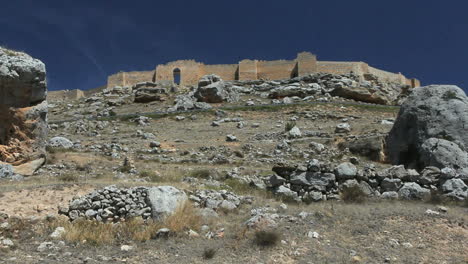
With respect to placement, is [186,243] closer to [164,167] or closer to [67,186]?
[67,186]

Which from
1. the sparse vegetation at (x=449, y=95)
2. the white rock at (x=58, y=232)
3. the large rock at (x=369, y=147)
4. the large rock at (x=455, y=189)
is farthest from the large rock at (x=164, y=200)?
the sparse vegetation at (x=449, y=95)

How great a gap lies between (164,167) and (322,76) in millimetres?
22333

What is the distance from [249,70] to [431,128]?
80.6 ft

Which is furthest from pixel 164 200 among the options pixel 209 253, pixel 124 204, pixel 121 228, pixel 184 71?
pixel 184 71

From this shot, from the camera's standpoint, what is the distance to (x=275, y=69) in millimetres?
35094

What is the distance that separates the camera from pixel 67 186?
8.12m

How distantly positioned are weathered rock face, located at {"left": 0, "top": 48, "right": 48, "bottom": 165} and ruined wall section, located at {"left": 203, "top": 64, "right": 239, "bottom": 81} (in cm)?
2429

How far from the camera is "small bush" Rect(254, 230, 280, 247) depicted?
19.8 ft

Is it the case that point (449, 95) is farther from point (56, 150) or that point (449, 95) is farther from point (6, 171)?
point (56, 150)

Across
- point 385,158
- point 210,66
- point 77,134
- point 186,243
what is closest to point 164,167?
point 186,243

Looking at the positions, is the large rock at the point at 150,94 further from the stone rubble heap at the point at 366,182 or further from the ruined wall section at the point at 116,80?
the stone rubble heap at the point at 366,182

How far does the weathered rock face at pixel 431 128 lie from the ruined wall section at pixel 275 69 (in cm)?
2247

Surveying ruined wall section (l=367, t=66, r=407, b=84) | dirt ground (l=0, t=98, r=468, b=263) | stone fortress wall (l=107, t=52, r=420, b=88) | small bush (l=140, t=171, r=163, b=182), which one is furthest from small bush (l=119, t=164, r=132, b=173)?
ruined wall section (l=367, t=66, r=407, b=84)

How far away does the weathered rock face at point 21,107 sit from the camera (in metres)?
11.1
